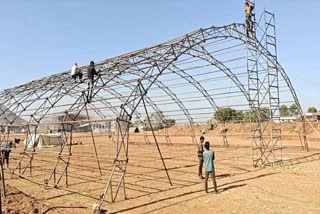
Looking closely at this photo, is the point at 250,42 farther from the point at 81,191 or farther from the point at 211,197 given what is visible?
the point at 81,191

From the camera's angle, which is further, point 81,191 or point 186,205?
point 81,191

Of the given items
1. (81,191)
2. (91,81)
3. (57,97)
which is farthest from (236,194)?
(57,97)

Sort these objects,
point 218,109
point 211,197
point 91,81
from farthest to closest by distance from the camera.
A: point 218,109
point 91,81
point 211,197

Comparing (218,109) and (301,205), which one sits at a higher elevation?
(218,109)

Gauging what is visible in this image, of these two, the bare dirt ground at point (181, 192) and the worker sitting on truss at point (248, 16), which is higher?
the worker sitting on truss at point (248, 16)

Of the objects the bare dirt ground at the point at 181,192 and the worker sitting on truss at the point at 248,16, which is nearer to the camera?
the bare dirt ground at the point at 181,192

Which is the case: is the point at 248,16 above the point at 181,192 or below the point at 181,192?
above

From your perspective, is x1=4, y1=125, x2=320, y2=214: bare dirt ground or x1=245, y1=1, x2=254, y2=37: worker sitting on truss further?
x1=245, y1=1, x2=254, y2=37: worker sitting on truss

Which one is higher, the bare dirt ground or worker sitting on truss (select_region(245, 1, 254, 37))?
worker sitting on truss (select_region(245, 1, 254, 37))

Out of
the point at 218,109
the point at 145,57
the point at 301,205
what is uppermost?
the point at 145,57

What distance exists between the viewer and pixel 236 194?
10320 mm

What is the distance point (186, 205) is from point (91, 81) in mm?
7773

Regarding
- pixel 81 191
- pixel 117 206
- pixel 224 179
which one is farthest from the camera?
pixel 224 179

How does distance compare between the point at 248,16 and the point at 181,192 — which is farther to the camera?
the point at 248,16
